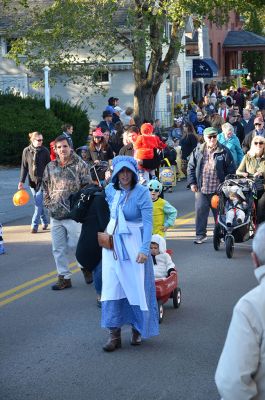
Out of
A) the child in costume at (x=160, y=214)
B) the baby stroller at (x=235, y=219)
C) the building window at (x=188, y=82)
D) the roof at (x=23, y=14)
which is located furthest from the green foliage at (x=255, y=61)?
the child in costume at (x=160, y=214)

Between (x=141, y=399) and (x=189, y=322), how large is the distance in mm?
2716

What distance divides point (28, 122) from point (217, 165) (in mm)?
14951

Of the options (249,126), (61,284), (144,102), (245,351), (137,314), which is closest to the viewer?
(245,351)

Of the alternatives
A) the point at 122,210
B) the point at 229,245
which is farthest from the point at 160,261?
the point at 229,245

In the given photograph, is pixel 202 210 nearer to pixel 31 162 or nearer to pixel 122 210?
pixel 31 162

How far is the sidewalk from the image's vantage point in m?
20.2

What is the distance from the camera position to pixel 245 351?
13.7 feet

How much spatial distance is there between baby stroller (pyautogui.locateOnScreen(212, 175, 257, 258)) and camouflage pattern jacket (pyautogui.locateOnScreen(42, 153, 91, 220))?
313 centimetres

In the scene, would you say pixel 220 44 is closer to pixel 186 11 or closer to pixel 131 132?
pixel 186 11

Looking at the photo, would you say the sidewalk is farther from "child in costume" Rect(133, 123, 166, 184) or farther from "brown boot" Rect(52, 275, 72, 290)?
"brown boot" Rect(52, 275, 72, 290)

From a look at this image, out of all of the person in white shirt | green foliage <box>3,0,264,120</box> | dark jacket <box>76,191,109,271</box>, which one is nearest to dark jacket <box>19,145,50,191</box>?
dark jacket <box>76,191,109,271</box>

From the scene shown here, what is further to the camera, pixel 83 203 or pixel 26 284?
pixel 26 284

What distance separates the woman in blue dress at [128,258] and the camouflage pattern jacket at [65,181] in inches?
118

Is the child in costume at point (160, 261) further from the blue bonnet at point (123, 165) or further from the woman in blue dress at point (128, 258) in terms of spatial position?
the blue bonnet at point (123, 165)
